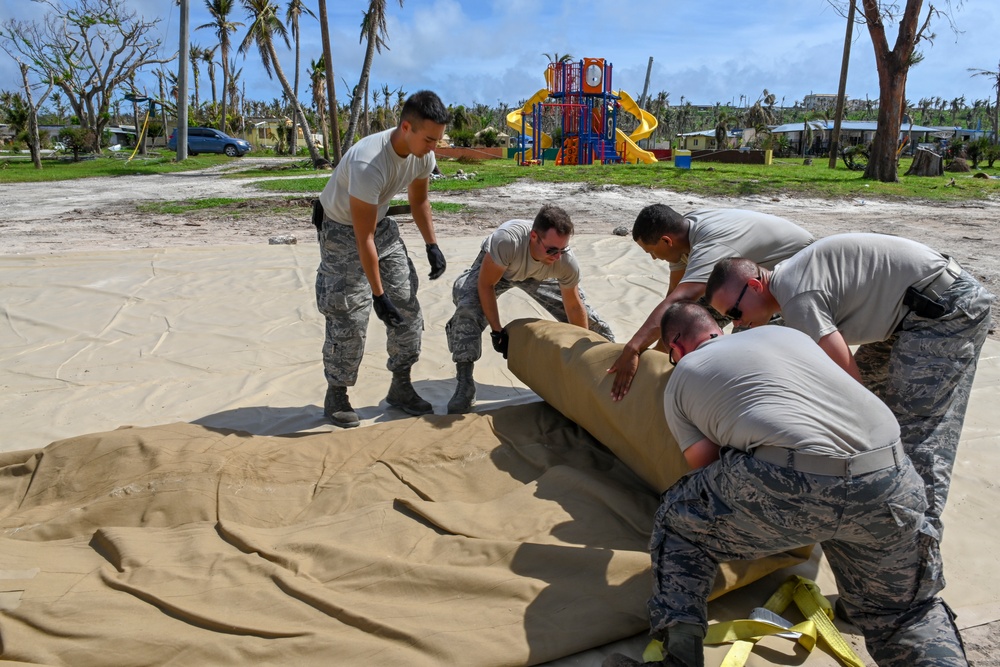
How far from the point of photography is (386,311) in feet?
13.4

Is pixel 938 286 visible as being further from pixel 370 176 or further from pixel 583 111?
pixel 583 111

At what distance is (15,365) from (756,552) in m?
4.97

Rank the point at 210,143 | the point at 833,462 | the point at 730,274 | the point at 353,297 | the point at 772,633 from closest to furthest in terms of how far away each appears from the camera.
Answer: the point at 833,462, the point at 772,633, the point at 730,274, the point at 353,297, the point at 210,143

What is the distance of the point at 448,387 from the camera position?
16.4 feet

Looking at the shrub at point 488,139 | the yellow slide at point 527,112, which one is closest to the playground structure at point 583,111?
the yellow slide at point 527,112

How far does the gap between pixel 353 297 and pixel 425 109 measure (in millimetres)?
1132

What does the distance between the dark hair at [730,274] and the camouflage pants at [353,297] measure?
213 cm

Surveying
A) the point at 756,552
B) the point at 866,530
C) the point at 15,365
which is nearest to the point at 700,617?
the point at 756,552

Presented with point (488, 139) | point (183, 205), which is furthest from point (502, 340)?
point (488, 139)

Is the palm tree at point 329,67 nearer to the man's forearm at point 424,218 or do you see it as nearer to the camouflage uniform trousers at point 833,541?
the man's forearm at point 424,218

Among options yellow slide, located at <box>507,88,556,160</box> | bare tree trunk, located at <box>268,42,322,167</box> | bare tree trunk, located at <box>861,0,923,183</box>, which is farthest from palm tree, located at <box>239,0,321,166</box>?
bare tree trunk, located at <box>861,0,923,183</box>

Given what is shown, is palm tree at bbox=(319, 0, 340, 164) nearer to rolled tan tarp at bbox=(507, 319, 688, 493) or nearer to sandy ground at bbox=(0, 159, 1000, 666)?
sandy ground at bbox=(0, 159, 1000, 666)

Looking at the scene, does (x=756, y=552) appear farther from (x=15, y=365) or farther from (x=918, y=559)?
(x=15, y=365)

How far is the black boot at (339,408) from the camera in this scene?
14.1 feet
